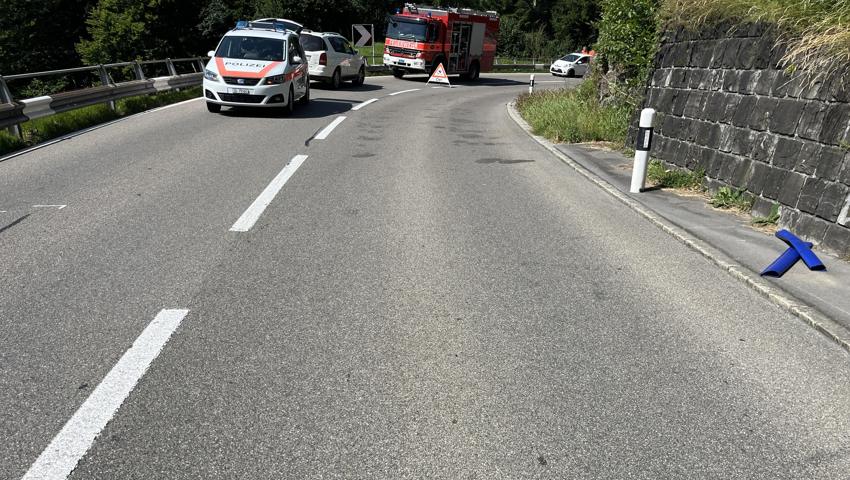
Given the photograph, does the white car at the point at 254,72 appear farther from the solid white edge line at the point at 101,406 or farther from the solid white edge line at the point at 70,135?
the solid white edge line at the point at 101,406

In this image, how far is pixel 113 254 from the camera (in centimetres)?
557

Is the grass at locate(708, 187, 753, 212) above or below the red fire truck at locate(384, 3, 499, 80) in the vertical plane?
below

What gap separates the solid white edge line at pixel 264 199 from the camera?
661cm

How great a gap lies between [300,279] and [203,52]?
5721 cm

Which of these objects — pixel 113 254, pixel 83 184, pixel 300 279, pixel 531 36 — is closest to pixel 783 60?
pixel 300 279

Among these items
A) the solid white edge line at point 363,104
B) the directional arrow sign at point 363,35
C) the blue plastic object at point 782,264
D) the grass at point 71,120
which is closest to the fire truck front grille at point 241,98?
the grass at point 71,120

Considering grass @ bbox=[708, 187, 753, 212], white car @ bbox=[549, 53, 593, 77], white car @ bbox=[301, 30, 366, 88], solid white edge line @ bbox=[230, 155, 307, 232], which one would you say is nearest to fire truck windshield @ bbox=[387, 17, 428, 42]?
white car @ bbox=[301, 30, 366, 88]

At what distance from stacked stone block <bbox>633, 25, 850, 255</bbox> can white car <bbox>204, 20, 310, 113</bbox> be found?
868 cm

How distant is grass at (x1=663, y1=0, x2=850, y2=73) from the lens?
629cm

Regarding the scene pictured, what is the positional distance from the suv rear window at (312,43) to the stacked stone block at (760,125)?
15.7 metres

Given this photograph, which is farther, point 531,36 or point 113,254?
point 531,36

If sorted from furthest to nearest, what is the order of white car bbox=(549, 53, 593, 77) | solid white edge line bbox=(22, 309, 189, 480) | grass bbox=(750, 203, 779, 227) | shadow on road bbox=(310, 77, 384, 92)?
white car bbox=(549, 53, 593, 77)
shadow on road bbox=(310, 77, 384, 92)
grass bbox=(750, 203, 779, 227)
solid white edge line bbox=(22, 309, 189, 480)

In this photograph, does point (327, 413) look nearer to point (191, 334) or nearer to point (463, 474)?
point (463, 474)

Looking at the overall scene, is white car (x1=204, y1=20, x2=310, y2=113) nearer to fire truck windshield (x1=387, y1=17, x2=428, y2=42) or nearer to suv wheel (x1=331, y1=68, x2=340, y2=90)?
suv wheel (x1=331, y1=68, x2=340, y2=90)
